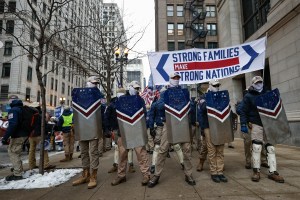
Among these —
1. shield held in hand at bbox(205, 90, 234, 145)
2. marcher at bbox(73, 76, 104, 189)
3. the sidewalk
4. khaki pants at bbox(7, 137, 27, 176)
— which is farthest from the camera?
khaki pants at bbox(7, 137, 27, 176)

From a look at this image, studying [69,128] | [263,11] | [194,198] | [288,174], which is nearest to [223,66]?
[288,174]

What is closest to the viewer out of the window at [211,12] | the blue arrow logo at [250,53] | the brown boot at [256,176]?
the brown boot at [256,176]

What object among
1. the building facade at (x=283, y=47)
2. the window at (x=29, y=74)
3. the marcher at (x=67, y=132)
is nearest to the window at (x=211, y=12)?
the building facade at (x=283, y=47)

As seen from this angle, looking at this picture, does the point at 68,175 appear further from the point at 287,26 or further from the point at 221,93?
the point at 287,26

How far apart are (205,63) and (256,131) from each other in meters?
2.82

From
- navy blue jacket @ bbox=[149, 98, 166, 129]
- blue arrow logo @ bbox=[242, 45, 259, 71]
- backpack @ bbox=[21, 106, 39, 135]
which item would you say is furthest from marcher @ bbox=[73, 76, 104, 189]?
blue arrow logo @ bbox=[242, 45, 259, 71]

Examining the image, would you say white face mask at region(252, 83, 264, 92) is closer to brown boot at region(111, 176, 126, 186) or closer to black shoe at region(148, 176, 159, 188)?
black shoe at region(148, 176, 159, 188)

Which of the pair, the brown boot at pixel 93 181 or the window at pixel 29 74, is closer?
the brown boot at pixel 93 181

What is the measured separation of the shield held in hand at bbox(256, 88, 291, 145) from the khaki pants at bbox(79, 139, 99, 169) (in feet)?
12.2

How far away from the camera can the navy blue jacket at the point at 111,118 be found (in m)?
5.80

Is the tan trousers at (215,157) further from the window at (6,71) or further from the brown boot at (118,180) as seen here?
the window at (6,71)

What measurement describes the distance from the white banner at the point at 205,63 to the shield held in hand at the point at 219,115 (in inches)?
69.5

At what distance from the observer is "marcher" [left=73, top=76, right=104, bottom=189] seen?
534cm

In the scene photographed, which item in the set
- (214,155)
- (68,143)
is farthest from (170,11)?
(214,155)
